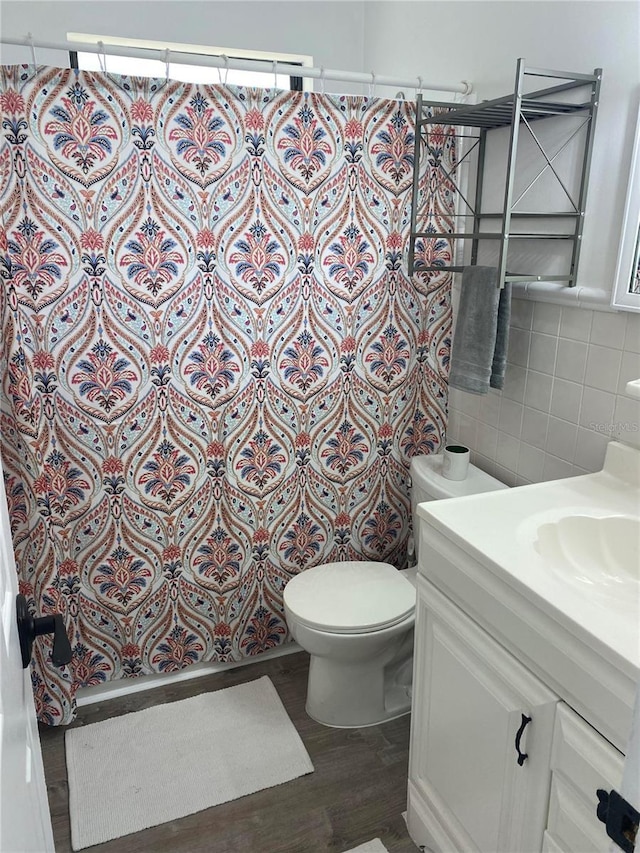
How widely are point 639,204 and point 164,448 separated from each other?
137 cm

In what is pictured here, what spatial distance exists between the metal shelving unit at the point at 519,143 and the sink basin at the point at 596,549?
63 cm

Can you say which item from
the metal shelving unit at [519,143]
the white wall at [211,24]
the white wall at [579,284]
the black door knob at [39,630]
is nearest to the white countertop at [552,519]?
the white wall at [579,284]

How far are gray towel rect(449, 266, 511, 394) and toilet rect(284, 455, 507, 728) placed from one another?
1.06ft

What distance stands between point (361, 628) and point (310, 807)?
0.46 metres

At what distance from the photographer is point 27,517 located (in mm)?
1821

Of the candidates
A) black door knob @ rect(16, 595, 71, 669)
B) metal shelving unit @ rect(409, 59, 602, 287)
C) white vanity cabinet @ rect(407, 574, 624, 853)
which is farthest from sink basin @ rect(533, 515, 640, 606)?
black door knob @ rect(16, 595, 71, 669)

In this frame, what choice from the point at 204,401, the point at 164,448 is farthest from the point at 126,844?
the point at 204,401

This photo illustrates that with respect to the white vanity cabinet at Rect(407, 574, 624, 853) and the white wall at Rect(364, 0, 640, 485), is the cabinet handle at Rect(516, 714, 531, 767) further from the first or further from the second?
the white wall at Rect(364, 0, 640, 485)

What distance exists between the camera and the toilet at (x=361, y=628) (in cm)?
180

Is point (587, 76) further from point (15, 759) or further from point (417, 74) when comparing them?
point (15, 759)

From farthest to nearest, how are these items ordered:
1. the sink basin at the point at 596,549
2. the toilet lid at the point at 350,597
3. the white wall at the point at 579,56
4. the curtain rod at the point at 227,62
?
the toilet lid at the point at 350,597, the curtain rod at the point at 227,62, the white wall at the point at 579,56, the sink basin at the point at 596,549

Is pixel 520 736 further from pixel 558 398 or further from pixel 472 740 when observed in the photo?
pixel 558 398

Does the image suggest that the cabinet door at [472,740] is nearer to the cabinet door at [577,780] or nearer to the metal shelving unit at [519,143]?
the cabinet door at [577,780]

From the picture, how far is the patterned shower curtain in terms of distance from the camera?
5.51ft
